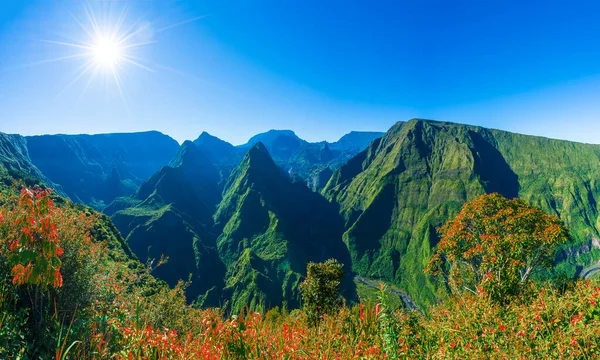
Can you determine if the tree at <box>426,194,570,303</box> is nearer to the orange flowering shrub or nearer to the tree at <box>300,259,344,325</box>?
the tree at <box>300,259,344,325</box>

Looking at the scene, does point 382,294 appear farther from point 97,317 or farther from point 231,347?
point 97,317

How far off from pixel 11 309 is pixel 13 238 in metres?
2.00

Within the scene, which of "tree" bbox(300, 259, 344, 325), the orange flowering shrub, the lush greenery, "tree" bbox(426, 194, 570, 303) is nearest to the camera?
the lush greenery

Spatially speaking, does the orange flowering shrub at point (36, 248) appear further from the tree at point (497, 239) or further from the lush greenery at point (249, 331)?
the tree at point (497, 239)

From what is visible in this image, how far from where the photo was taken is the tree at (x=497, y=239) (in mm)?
20031

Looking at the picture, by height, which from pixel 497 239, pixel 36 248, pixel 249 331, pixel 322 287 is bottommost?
pixel 322 287

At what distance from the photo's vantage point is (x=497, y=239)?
21.6 meters

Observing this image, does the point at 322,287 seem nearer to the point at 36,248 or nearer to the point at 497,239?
the point at 497,239

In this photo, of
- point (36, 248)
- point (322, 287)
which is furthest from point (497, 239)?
point (36, 248)

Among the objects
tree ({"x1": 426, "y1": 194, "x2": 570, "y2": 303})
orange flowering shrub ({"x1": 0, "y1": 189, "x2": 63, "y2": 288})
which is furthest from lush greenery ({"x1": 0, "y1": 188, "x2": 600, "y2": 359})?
tree ({"x1": 426, "y1": 194, "x2": 570, "y2": 303})

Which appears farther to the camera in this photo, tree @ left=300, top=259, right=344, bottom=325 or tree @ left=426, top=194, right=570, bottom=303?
tree @ left=300, top=259, right=344, bottom=325

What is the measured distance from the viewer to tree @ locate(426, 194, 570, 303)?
2003 cm

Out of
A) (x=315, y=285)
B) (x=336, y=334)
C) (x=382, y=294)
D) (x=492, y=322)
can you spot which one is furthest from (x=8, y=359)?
(x=315, y=285)

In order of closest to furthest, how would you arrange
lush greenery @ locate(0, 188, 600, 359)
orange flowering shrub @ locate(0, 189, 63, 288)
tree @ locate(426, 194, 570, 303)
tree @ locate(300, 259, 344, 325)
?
1. lush greenery @ locate(0, 188, 600, 359)
2. orange flowering shrub @ locate(0, 189, 63, 288)
3. tree @ locate(426, 194, 570, 303)
4. tree @ locate(300, 259, 344, 325)
